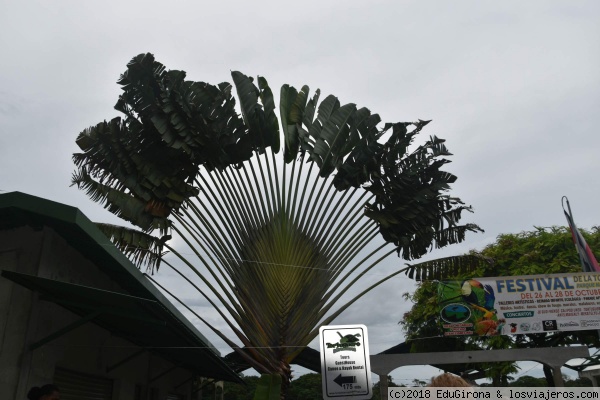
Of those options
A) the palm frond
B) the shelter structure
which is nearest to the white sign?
the shelter structure

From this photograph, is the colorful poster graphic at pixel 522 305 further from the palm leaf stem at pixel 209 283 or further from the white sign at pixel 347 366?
the white sign at pixel 347 366

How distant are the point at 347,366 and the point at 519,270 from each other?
72.9 ft

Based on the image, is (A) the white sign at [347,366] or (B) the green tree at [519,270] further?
(B) the green tree at [519,270]

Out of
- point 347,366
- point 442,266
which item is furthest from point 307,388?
point 347,366

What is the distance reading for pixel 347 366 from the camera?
4016mm

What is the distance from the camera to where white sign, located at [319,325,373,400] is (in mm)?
3988

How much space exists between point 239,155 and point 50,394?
24.0 ft

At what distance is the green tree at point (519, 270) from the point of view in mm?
22922

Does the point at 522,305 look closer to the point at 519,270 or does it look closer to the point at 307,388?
the point at 519,270

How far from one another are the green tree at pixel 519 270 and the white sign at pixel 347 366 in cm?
1829

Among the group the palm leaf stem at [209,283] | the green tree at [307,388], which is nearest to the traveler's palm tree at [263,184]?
the palm leaf stem at [209,283]

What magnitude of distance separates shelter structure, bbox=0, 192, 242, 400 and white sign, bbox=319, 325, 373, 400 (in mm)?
3133

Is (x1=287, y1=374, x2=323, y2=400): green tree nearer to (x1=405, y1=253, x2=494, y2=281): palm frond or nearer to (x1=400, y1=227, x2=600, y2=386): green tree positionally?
(x1=400, y1=227, x2=600, y2=386): green tree

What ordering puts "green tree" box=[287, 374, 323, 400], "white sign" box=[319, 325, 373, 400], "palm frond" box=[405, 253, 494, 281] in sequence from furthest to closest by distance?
"green tree" box=[287, 374, 323, 400]
"palm frond" box=[405, 253, 494, 281]
"white sign" box=[319, 325, 373, 400]
